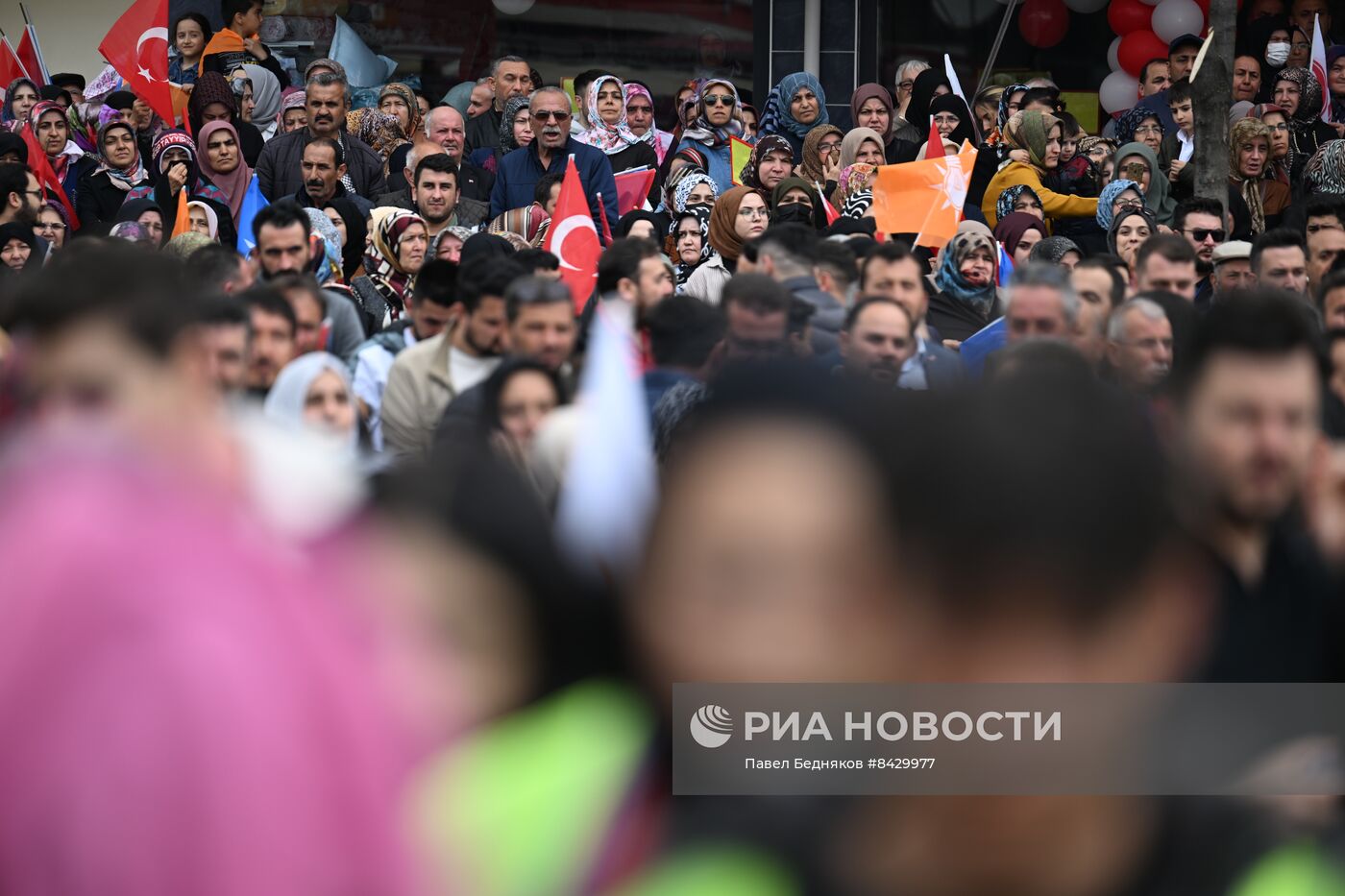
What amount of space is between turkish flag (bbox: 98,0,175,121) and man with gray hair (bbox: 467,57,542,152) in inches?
73.3

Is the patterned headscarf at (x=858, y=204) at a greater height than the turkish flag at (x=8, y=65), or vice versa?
the turkish flag at (x=8, y=65)

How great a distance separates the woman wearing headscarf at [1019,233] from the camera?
7770 millimetres

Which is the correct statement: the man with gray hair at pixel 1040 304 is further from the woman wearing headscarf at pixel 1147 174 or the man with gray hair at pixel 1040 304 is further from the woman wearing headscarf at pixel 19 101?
the woman wearing headscarf at pixel 19 101

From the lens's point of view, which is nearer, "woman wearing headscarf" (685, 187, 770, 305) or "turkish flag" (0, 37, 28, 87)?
"woman wearing headscarf" (685, 187, 770, 305)

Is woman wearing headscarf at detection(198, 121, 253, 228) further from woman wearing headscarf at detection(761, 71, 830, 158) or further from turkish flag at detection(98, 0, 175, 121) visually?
woman wearing headscarf at detection(761, 71, 830, 158)

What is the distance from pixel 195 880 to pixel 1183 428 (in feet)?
4.92

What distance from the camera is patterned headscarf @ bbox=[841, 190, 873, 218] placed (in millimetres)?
8257

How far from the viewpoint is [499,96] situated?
10.4 metres

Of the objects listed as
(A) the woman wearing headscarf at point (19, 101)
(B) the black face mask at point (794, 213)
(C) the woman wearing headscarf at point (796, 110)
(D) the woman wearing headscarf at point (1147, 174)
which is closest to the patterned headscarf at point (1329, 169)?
(D) the woman wearing headscarf at point (1147, 174)

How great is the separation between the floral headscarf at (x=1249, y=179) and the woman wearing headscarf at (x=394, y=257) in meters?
4.43

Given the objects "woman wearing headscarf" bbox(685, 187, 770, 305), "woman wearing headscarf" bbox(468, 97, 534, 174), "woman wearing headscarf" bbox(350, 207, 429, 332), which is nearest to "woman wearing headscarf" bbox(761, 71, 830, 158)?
"woman wearing headscarf" bbox(468, 97, 534, 174)

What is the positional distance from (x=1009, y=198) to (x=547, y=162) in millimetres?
2324

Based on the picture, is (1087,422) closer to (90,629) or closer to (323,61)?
(90,629)

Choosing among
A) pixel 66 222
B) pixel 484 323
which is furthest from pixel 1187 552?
pixel 66 222
